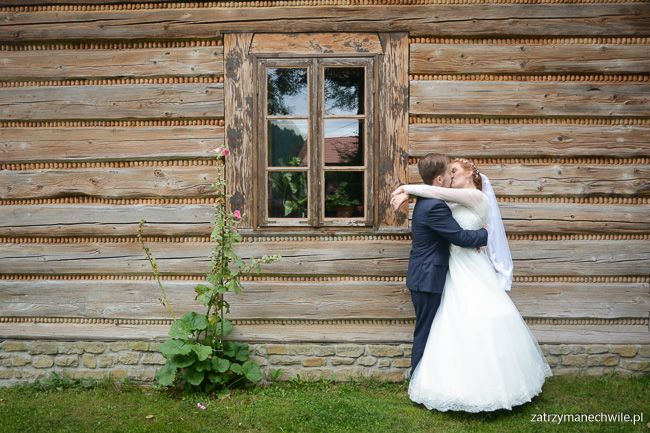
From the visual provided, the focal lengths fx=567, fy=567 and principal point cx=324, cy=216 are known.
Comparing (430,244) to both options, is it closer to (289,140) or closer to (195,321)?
(289,140)

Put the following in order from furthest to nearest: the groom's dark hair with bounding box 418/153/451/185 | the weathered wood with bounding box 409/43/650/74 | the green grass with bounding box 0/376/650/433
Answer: the weathered wood with bounding box 409/43/650/74 < the groom's dark hair with bounding box 418/153/451/185 < the green grass with bounding box 0/376/650/433

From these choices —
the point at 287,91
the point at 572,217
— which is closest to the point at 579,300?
the point at 572,217

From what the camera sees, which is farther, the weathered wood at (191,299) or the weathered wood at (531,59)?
the weathered wood at (191,299)

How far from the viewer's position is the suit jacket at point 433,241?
440cm

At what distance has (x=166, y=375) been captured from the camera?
4.74 meters

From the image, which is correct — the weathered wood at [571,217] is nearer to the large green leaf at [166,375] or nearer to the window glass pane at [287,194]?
the window glass pane at [287,194]

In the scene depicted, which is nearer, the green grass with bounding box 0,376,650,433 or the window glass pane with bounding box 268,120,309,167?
the green grass with bounding box 0,376,650,433

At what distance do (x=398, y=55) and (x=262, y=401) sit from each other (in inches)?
124

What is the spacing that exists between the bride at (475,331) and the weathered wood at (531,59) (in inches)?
35.6

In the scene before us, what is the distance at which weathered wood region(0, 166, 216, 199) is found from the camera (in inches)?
197

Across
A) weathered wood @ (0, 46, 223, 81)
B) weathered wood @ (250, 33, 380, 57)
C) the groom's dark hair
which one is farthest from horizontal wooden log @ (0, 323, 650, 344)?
weathered wood @ (250, 33, 380, 57)

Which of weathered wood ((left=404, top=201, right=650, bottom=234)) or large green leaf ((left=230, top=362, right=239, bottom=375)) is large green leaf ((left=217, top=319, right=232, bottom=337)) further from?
weathered wood ((left=404, top=201, right=650, bottom=234))

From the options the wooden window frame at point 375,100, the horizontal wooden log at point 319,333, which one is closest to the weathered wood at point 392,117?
the wooden window frame at point 375,100

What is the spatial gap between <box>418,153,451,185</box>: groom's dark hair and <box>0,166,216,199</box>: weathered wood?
182 centimetres
